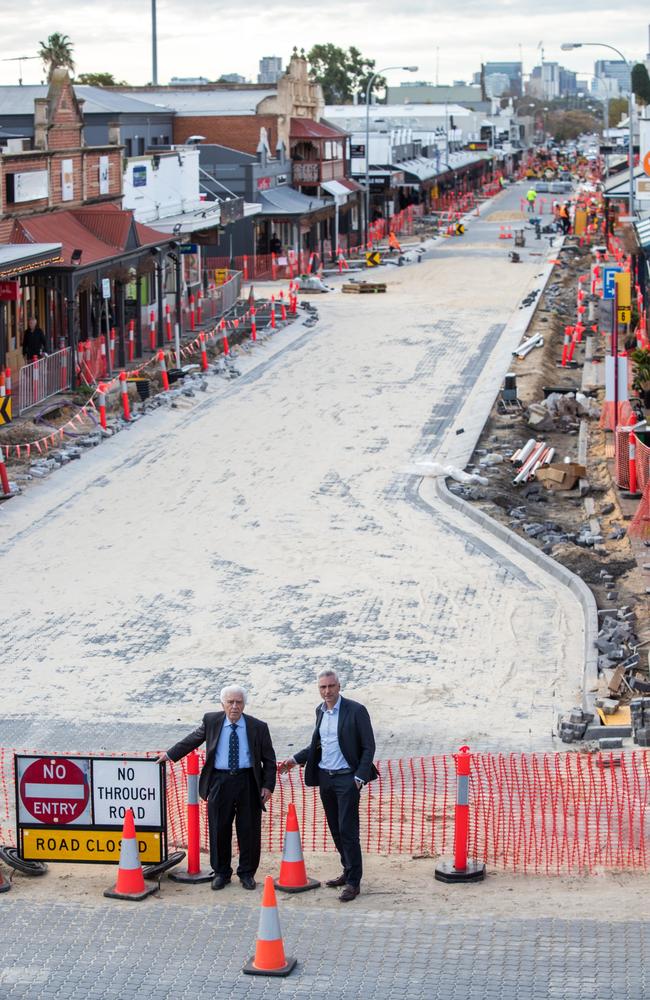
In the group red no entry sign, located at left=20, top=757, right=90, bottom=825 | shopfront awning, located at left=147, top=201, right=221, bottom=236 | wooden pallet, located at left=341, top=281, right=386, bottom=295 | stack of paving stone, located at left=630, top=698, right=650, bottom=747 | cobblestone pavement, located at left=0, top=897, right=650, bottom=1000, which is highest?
shopfront awning, located at left=147, top=201, right=221, bottom=236

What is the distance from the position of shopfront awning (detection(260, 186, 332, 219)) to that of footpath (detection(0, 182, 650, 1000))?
76.2ft

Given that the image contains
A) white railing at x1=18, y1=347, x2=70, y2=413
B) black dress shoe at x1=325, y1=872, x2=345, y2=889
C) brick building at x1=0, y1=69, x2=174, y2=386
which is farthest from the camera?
brick building at x1=0, y1=69, x2=174, y2=386

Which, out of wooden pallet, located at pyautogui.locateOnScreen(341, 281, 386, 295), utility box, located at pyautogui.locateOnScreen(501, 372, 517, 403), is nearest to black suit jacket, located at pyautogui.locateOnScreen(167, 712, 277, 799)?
utility box, located at pyautogui.locateOnScreen(501, 372, 517, 403)

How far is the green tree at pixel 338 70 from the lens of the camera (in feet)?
565

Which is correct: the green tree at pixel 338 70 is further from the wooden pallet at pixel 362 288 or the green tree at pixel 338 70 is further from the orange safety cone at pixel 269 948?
the orange safety cone at pixel 269 948

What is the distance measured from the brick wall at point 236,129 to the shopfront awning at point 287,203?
2238 mm

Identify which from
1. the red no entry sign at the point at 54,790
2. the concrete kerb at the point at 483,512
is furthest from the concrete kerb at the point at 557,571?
the red no entry sign at the point at 54,790

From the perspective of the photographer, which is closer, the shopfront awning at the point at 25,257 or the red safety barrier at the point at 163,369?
the shopfront awning at the point at 25,257

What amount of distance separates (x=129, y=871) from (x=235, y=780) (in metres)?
0.90

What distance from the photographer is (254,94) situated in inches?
2766

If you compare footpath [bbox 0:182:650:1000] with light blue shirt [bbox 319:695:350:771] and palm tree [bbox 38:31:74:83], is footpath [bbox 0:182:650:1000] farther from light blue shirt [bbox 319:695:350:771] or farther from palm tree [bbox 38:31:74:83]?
palm tree [bbox 38:31:74:83]

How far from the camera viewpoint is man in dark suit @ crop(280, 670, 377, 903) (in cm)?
1049

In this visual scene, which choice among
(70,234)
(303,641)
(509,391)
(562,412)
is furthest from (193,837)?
(70,234)

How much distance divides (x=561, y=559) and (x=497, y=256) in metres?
49.0
